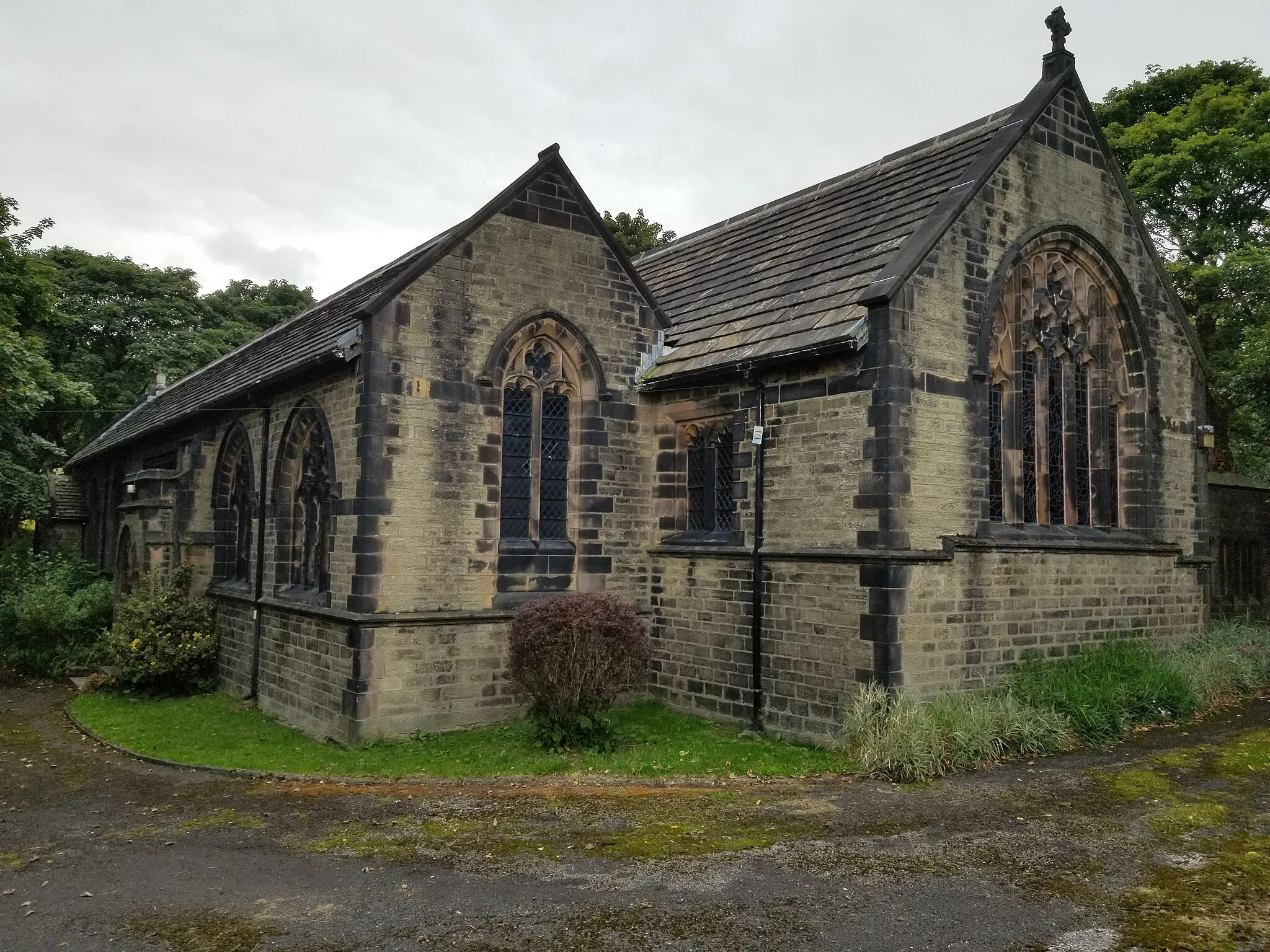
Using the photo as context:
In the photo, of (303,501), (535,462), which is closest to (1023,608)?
(535,462)

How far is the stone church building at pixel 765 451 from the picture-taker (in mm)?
11133

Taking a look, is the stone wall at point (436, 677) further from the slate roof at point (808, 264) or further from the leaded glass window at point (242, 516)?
the leaded glass window at point (242, 516)

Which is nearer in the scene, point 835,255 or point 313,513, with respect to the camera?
point 835,255

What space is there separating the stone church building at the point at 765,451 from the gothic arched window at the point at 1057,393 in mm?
46

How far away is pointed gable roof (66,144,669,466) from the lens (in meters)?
11.8

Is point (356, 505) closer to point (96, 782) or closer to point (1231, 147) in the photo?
point (96, 782)

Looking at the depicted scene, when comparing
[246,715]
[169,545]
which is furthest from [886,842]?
[169,545]

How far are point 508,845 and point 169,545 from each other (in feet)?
39.0

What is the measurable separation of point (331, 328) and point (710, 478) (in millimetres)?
6201

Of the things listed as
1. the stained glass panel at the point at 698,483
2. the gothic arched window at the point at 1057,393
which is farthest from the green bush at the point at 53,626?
the gothic arched window at the point at 1057,393

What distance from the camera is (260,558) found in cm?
1457

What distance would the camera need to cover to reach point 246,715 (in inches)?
531

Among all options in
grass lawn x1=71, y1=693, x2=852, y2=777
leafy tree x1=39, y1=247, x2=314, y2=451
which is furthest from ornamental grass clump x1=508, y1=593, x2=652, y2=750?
leafy tree x1=39, y1=247, x2=314, y2=451

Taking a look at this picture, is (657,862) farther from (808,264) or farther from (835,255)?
(808,264)
